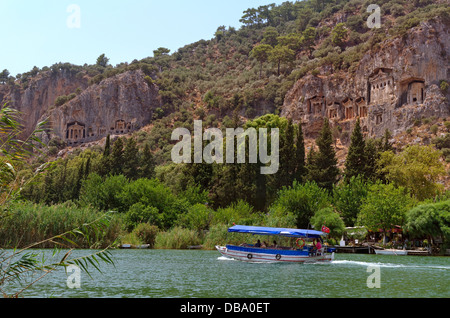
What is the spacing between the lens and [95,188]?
58750 millimetres

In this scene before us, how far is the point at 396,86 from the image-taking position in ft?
262

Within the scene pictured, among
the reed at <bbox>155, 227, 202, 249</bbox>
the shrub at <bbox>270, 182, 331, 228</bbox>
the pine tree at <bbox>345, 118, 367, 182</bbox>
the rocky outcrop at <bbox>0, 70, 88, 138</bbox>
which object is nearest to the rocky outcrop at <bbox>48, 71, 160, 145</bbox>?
the rocky outcrop at <bbox>0, 70, 88, 138</bbox>

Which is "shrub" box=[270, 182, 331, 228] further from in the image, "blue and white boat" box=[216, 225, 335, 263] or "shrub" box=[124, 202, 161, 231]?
"blue and white boat" box=[216, 225, 335, 263]

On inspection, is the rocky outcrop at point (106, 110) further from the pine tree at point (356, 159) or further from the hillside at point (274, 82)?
the pine tree at point (356, 159)

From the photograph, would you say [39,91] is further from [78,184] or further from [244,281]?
[244,281]

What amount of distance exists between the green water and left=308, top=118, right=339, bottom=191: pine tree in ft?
97.3

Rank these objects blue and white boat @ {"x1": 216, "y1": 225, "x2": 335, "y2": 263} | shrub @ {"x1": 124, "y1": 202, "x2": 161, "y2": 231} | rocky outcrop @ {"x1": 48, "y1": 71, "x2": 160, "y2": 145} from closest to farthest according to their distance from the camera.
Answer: blue and white boat @ {"x1": 216, "y1": 225, "x2": 335, "y2": 263}
shrub @ {"x1": 124, "y1": 202, "x2": 161, "y2": 231}
rocky outcrop @ {"x1": 48, "y1": 71, "x2": 160, "y2": 145}

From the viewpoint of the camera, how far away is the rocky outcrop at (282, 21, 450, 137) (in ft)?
253

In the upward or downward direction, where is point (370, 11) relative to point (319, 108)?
upward

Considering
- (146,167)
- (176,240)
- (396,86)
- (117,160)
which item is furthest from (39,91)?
(176,240)

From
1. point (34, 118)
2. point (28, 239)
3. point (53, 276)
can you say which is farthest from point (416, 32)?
point (34, 118)

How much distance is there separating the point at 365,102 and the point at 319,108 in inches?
382

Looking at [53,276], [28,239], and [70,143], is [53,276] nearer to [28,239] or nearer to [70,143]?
[28,239]

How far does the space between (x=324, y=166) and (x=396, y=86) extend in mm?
26429
